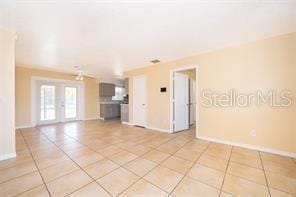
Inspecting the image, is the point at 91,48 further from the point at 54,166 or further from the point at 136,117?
the point at 136,117

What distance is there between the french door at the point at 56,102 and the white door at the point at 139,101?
10.5 feet

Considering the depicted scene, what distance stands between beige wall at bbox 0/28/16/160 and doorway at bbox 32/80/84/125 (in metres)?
Result: 3.59

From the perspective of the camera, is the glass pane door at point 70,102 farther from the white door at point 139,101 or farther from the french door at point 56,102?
the white door at point 139,101

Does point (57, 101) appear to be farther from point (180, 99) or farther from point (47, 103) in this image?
point (180, 99)

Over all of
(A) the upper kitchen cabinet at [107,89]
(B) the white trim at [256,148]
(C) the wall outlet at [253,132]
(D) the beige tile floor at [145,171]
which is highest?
(A) the upper kitchen cabinet at [107,89]

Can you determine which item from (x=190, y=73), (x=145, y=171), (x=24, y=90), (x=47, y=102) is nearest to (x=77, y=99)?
(x=47, y=102)

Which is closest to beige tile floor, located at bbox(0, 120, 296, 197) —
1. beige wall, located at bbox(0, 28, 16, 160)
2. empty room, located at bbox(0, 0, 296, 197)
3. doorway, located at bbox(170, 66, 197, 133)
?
empty room, located at bbox(0, 0, 296, 197)

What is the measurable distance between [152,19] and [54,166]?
2.78m

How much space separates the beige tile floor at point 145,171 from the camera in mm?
1676

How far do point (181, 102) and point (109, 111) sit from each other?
4376mm

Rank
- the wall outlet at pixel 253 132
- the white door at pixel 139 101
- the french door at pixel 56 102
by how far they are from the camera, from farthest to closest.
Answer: the french door at pixel 56 102
the white door at pixel 139 101
the wall outlet at pixel 253 132

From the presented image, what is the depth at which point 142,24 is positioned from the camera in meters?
2.31

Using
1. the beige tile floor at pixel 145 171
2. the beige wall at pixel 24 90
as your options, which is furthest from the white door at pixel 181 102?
the beige wall at pixel 24 90

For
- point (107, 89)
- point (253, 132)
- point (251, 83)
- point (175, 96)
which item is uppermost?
point (107, 89)
